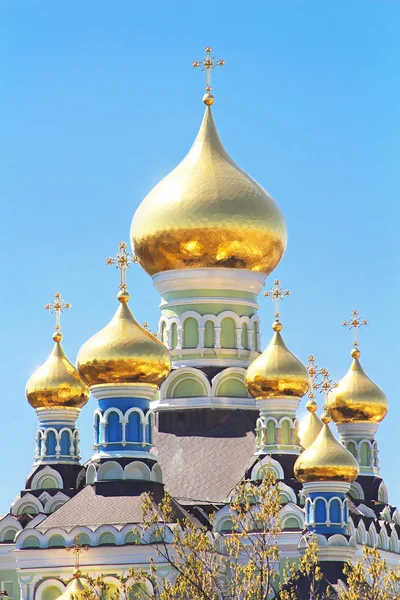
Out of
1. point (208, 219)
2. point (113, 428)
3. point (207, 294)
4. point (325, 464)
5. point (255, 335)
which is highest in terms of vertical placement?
point (208, 219)

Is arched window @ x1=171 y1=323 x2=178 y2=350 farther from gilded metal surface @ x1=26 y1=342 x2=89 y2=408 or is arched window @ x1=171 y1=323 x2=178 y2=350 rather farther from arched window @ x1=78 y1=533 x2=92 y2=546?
arched window @ x1=78 y1=533 x2=92 y2=546

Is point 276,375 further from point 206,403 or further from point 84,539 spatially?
point 84,539

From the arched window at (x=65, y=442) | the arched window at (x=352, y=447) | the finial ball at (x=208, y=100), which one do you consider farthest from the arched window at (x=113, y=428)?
the finial ball at (x=208, y=100)

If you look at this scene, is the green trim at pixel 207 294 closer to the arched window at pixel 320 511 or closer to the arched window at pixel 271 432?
the arched window at pixel 271 432

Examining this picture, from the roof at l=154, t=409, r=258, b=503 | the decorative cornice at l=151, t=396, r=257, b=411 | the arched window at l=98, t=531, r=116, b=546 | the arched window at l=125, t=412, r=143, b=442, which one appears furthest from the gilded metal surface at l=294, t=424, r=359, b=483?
the decorative cornice at l=151, t=396, r=257, b=411

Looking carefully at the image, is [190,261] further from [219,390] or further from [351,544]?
[351,544]

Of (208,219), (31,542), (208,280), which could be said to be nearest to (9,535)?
(31,542)

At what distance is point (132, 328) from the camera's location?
28000 millimetres

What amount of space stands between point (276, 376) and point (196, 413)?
1866 millimetres

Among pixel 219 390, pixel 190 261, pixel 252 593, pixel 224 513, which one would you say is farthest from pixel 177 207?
pixel 252 593

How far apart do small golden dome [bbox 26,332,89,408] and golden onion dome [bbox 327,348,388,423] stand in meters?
3.83

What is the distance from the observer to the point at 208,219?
30.5m

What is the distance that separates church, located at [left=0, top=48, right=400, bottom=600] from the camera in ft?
89.2

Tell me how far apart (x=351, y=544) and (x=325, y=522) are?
467 millimetres
